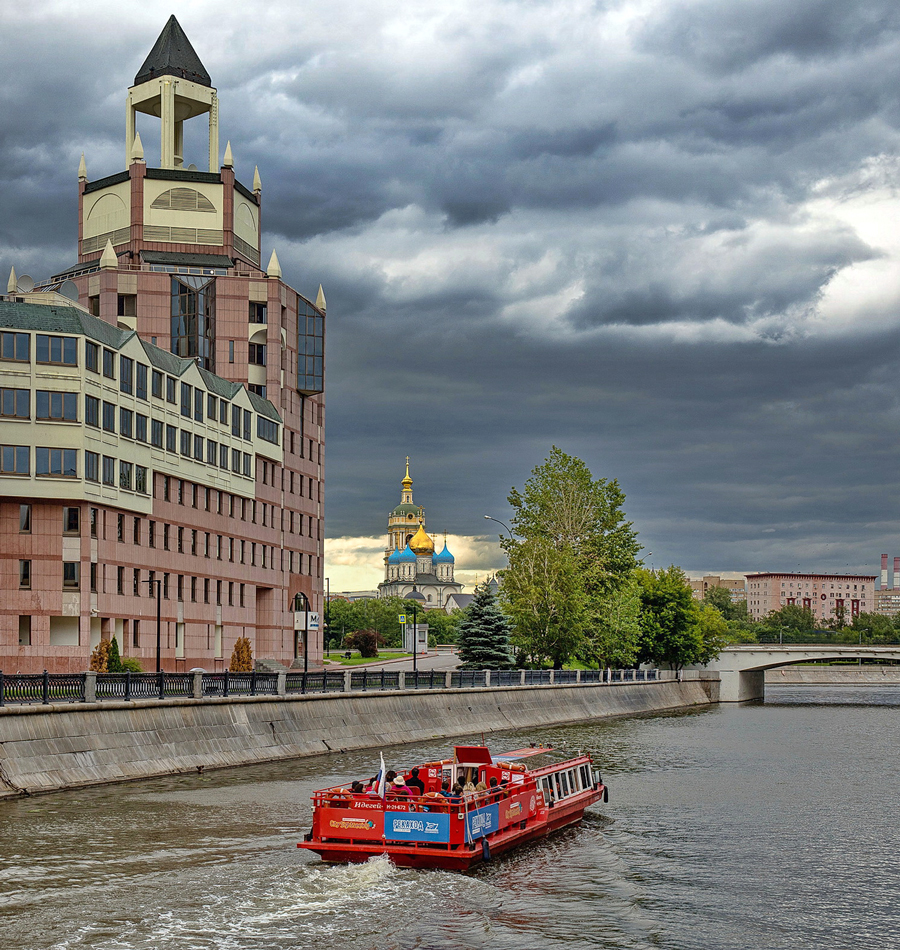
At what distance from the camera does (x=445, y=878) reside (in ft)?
81.5

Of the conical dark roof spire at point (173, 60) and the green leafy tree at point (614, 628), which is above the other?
the conical dark roof spire at point (173, 60)

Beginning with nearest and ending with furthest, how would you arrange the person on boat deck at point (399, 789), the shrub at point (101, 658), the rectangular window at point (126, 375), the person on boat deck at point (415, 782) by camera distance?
1. the person on boat deck at point (399, 789)
2. the person on boat deck at point (415, 782)
3. the shrub at point (101, 658)
4. the rectangular window at point (126, 375)

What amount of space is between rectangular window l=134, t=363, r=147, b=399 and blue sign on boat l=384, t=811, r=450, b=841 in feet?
170

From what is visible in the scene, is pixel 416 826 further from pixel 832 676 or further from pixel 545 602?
pixel 832 676

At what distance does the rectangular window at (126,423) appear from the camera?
71.4 metres

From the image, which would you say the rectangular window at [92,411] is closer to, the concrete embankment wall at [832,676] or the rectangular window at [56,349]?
the rectangular window at [56,349]

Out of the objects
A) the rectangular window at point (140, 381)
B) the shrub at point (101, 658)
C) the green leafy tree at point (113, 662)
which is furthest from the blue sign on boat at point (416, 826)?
the rectangular window at point (140, 381)

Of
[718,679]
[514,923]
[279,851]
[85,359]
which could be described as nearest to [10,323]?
[85,359]

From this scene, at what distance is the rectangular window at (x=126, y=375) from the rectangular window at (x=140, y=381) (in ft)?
1.68

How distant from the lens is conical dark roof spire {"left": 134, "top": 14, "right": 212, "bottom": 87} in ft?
342

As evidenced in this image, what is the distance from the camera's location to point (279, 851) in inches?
1065

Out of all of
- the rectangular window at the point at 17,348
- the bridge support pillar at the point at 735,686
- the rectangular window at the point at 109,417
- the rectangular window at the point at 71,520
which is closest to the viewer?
the rectangular window at the point at 17,348

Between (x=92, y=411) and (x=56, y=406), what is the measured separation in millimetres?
2181

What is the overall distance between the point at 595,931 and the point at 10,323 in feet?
174
